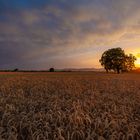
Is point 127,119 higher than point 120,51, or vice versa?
point 120,51

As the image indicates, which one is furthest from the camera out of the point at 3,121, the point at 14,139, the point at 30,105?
the point at 30,105

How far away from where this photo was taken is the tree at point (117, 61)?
92.3 meters

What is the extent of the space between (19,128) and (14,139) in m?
1.28

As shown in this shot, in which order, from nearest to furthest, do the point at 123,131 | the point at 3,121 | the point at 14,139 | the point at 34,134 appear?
the point at 14,139, the point at 34,134, the point at 123,131, the point at 3,121

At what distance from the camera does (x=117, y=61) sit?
3649 inches

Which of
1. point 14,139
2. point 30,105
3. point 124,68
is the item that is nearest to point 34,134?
point 14,139

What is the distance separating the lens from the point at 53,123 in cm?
736

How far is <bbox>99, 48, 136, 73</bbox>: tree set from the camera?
303 ft

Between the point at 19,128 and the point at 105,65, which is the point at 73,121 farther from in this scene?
the point at 105,65

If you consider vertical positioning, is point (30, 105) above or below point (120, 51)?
below

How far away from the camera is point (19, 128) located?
7176mm

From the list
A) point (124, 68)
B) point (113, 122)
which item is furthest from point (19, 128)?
point (124, 68)

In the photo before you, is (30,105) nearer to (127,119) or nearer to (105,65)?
(127,119)

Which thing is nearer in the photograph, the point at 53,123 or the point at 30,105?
the point at 53,123
